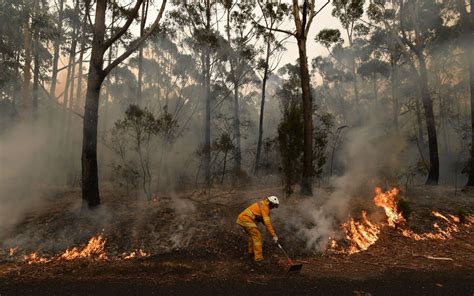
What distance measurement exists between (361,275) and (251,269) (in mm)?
2141

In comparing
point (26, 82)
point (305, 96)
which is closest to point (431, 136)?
point (305, 96)

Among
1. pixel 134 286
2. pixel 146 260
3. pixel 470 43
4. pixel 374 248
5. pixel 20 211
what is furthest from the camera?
pixel 470 43

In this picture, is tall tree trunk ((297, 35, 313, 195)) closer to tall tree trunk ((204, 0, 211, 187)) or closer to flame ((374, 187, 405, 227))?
flame ((374, 187, 405, 227))

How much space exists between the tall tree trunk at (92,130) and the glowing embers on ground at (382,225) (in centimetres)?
685

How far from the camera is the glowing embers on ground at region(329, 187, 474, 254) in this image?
27.2 feet

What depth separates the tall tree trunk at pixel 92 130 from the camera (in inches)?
390

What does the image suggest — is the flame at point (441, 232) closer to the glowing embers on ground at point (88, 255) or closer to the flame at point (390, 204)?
the flame at point (390, 204)

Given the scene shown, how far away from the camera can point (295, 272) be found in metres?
6.60

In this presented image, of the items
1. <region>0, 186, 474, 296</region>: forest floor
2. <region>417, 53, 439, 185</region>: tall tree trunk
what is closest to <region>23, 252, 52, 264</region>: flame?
<region>0, 186, 474, 296</region>: forest floor

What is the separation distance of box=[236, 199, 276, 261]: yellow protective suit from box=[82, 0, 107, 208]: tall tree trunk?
4.91 metres

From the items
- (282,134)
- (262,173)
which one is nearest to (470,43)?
(282,134)

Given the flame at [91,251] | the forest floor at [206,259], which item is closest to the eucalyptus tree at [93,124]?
the forest floor at [206,259]

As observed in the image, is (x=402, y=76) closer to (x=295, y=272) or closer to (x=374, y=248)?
Answer: (x=374, y=248)

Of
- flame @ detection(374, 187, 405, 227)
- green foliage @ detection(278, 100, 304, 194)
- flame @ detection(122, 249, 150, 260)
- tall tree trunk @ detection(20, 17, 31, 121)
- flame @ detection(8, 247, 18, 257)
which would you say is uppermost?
tall tree trunk @ detection(20, 17, 31, 121)
